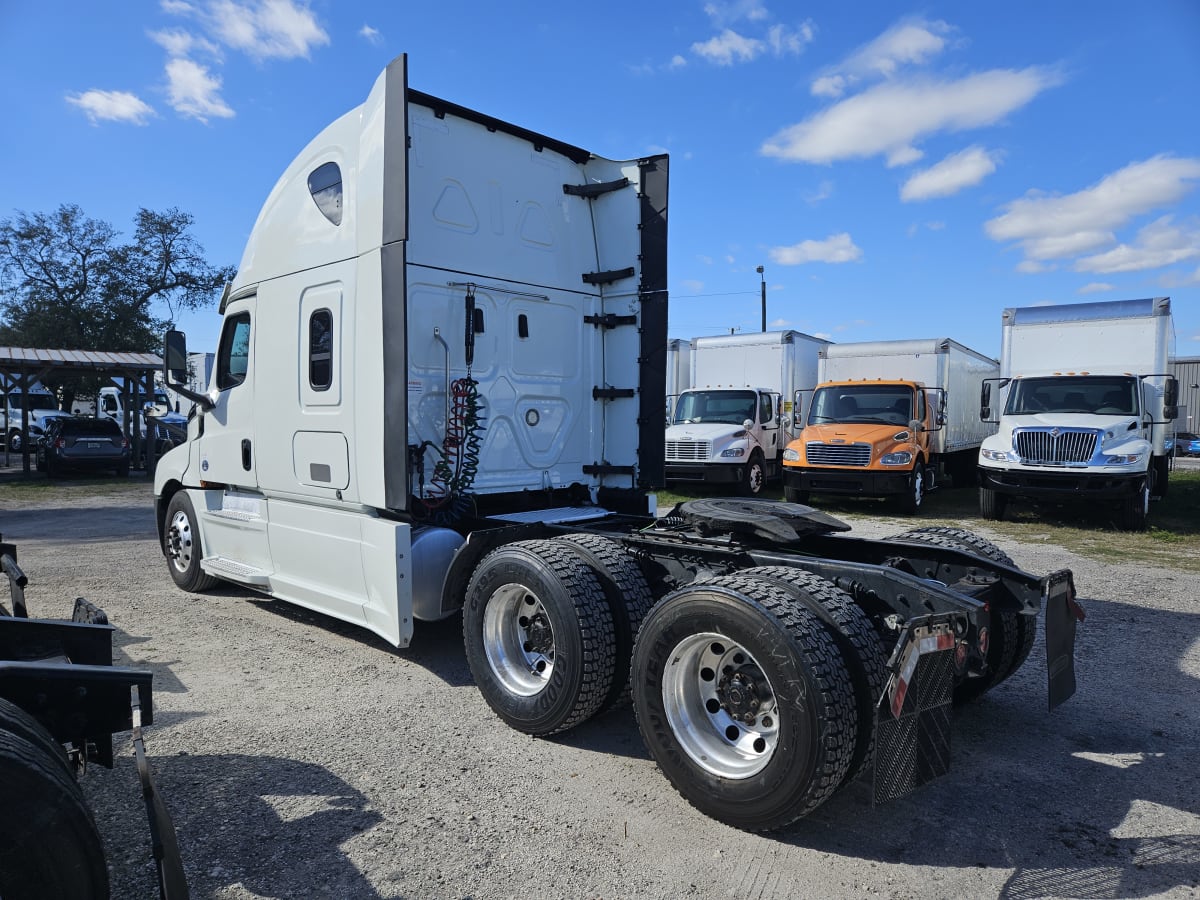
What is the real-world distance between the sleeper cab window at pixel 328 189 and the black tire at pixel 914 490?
431 inches

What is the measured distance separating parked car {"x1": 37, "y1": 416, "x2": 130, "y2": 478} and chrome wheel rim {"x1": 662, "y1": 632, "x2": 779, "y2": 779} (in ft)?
68.2

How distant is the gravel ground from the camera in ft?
9.57

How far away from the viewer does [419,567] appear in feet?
16.1

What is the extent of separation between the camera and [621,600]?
4059mm

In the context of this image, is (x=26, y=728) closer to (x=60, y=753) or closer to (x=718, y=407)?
(x=60, y=753)

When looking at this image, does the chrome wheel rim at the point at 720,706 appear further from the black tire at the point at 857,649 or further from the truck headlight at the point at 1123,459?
the truck headlight at the point at 1123,459

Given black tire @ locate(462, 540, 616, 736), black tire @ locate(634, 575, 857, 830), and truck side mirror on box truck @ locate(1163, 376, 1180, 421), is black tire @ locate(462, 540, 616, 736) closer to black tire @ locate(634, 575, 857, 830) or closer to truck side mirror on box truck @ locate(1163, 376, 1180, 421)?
black tire @ locate(634, 575, 857, 830)

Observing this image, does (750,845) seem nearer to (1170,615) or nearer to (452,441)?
(452,441)

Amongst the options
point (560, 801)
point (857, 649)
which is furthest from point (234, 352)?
point (857, 649)

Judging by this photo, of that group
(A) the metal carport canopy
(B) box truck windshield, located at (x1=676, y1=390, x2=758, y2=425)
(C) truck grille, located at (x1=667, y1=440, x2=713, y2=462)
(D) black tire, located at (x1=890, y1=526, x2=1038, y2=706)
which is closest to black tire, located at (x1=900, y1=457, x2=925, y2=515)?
(B) box truck windshield, located at (x1=676, y1=390, x2=758, y2=425)

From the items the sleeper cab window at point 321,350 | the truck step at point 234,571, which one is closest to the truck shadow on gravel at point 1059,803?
the sleeper cab window at point 321,350

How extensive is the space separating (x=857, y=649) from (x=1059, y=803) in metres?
1.29

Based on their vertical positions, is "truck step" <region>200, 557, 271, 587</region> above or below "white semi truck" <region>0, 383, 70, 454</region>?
below

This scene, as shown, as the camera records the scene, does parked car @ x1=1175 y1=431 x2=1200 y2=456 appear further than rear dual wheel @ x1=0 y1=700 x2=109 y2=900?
Yes
